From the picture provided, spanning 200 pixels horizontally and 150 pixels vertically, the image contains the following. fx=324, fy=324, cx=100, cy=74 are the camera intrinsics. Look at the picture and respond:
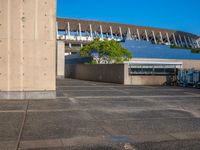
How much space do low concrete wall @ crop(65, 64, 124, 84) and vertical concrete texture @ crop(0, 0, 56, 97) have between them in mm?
14420

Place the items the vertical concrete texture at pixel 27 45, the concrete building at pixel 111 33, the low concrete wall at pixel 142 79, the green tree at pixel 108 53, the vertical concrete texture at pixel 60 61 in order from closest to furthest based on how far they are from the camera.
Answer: the vertical concrete texture at pixel 27 45 < the low concrete wall at pixel 142 79 < the green tree at pixel 108 53 < the vertical concrete texture at pixel 60 61 < the concrete building at pixel 111 33

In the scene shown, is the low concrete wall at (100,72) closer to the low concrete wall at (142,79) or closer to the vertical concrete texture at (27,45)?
the low concrete wall at (142,79)

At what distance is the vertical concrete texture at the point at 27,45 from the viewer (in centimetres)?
1329

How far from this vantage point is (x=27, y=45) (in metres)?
13.6

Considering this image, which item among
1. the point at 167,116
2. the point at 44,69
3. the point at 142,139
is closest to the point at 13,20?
the point at 44,69

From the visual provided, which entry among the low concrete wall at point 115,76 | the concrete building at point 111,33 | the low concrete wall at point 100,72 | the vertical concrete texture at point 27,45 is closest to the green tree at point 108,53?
the low concrete wall at point 100,72

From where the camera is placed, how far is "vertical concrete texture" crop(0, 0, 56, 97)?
13.3 meters

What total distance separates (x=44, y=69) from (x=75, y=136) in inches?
287

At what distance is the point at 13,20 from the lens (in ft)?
43.9

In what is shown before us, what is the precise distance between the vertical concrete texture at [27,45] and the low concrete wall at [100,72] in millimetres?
14420

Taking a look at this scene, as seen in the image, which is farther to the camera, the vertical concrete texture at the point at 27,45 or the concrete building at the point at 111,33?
the concrete building at the point at 111,33

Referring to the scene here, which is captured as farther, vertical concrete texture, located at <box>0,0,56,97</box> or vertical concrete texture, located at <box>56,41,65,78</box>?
vertical concrete texture, located at <box>56,41,65,78</box>

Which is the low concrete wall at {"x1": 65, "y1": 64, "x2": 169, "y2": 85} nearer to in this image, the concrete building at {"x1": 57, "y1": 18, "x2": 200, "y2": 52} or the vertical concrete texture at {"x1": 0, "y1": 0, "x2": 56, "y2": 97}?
the vertical concrete texture at {"x1": 0, "y1": 0, "x2": 56, "y2": 97}

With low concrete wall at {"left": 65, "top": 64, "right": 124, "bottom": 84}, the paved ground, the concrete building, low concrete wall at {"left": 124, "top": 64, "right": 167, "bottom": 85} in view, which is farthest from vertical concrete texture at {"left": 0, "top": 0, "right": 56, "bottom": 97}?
the concrete building
